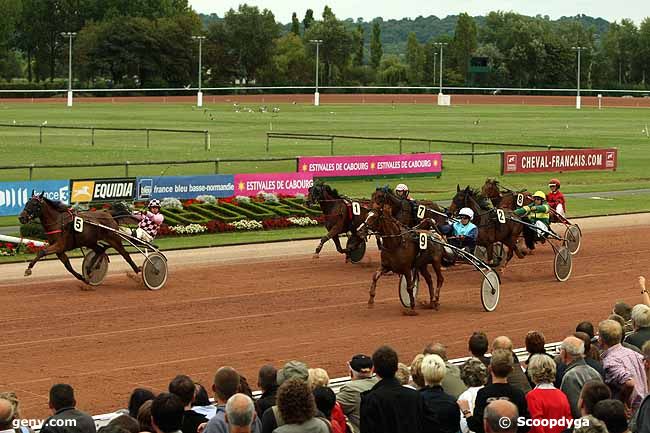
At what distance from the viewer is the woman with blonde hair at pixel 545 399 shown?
860 cm

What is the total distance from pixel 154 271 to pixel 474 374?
458 inches

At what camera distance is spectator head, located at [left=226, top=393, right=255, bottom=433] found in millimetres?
7406

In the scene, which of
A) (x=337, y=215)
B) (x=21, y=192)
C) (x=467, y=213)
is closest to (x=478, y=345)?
(x=467, y=213)

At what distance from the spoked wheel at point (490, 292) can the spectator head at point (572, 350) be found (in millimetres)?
9000

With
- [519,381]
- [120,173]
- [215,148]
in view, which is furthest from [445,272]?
[215,148]

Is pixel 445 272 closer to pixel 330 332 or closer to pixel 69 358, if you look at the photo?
pixel 330 332

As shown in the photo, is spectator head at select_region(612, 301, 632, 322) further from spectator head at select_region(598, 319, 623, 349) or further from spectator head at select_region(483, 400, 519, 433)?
spectator head at select_region(483, 400, 519, 433)

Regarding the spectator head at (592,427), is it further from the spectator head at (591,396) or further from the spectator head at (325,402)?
the spectator head at (325,402)

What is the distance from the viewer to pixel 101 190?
28.5m

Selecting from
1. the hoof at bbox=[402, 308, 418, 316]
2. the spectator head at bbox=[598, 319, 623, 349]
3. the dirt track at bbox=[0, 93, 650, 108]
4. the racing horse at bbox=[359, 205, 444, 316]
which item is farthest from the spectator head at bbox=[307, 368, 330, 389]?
the dirt track at bbox=[0, 93, 650, 108]

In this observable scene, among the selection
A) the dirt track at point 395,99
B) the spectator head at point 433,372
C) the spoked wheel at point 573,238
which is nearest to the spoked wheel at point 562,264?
the spoked wheel at point 573,238

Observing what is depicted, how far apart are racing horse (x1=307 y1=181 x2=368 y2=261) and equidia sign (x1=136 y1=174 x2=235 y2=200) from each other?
259 inches

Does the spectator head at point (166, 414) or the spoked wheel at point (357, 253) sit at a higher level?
the spectator head at point (166, 414)

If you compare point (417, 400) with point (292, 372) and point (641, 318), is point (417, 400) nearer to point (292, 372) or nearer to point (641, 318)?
point (292, 372)
